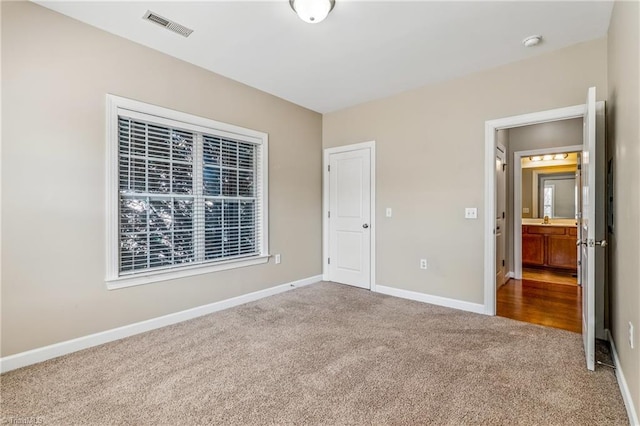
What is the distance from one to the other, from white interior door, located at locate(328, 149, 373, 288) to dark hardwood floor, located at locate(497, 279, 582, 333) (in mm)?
1760

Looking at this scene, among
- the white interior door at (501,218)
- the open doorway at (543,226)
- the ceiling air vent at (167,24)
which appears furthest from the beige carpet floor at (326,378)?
the ceiling air vent at (167,24)

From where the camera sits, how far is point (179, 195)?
10.3 feet

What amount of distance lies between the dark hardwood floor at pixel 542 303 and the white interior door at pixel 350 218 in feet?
5.77

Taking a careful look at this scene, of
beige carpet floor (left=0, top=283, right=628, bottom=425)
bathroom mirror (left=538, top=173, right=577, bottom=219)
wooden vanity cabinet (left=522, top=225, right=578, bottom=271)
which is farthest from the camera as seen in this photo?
bathroom mirror (left=538, top=173, right=577, bottom=219)

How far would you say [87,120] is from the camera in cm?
254

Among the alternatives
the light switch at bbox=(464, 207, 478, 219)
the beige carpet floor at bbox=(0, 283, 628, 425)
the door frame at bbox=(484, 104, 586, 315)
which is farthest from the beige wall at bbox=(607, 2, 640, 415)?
the light switch at bbox=(464, 207, 478, 219)

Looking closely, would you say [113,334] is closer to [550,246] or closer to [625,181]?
[625,181]

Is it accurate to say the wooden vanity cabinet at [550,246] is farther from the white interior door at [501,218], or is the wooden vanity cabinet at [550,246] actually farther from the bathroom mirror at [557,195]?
the white interior door at [501,218]

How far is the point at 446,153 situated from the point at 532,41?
1280 mm

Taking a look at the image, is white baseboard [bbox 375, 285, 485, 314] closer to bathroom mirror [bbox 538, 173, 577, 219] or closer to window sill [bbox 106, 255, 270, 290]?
window sill [bbox 106, 255, 270, 290]

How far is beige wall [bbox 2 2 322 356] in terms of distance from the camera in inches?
87.0

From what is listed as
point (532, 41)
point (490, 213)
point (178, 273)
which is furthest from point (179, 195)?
point (532, 41)

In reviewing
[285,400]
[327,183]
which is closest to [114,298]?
[285,400]

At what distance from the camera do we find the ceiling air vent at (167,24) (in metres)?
2.44
